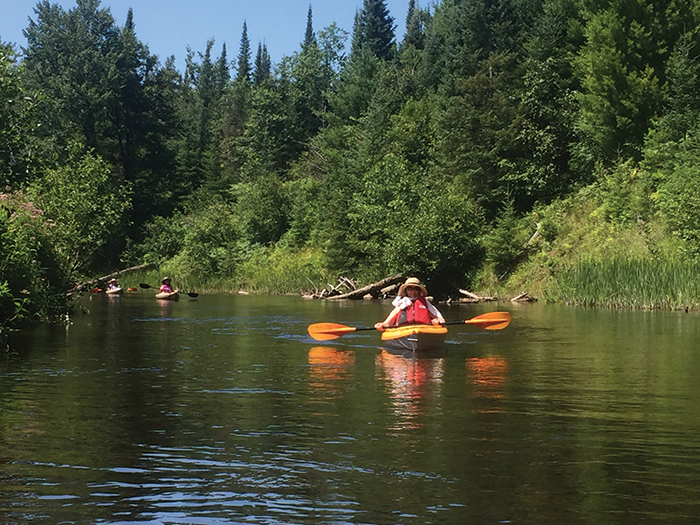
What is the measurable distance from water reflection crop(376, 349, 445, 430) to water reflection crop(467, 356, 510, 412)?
0.52 meters

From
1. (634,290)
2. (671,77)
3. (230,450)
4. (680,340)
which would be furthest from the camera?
(671,77)

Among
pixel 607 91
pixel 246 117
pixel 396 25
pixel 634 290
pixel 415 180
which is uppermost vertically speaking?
pixel 396 25

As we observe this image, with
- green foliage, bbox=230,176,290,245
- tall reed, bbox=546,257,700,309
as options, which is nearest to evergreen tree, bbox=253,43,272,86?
green foliage, bbox=230,176,290,245

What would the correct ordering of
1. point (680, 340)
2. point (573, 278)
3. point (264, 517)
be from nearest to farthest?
point (264, 517) → point (680, 340) → point (573, 278)

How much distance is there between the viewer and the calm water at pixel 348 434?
255 inches

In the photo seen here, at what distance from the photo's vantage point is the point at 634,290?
29.2m

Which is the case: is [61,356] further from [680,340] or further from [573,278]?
[573,278]

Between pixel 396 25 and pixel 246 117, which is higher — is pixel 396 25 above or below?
above

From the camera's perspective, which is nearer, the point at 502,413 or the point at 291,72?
the point at 502,413

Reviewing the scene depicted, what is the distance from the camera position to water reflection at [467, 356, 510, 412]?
1162 centimetres

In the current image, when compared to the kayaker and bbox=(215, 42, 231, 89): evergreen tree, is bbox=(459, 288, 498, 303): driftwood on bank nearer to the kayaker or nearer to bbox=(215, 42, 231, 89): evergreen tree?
the kayaker

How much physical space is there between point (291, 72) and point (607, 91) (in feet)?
150

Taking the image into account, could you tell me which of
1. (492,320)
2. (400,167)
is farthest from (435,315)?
(400,167)

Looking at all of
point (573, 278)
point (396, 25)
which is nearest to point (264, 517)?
point (573, 278)
